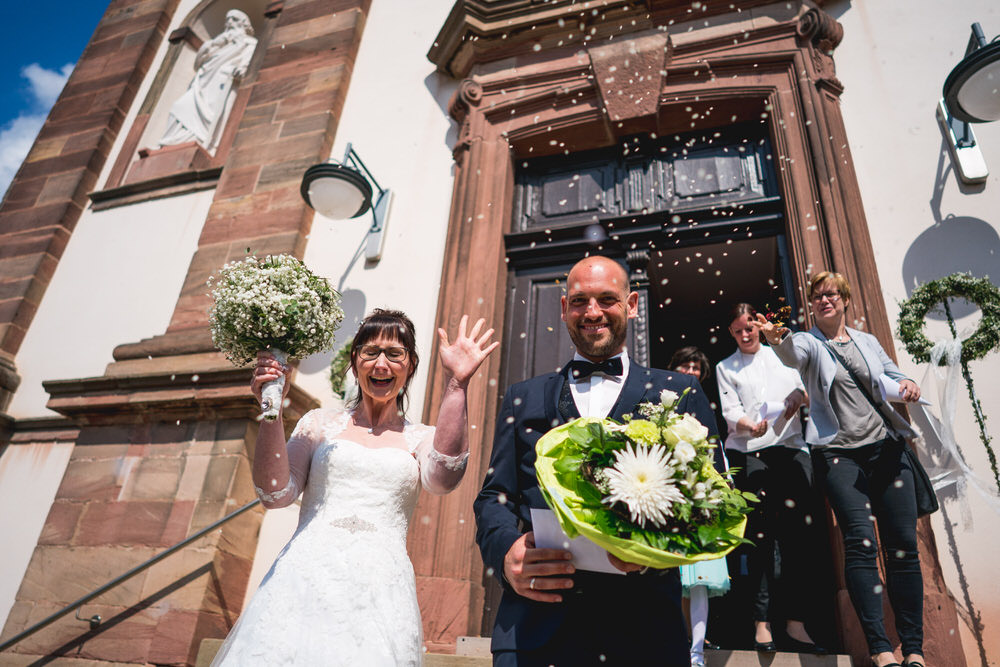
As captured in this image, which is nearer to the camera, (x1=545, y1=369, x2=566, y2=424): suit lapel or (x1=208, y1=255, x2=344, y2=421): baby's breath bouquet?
(x1=545, y1=369, x2=566, y2=424): suit lapel

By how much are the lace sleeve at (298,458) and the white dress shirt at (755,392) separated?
2549 millimetres

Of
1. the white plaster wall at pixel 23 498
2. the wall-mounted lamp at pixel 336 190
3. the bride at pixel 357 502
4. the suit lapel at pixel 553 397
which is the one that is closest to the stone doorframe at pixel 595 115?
the wall-mounted lamp at pixel 336 190

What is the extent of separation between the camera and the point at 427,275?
5719 mm

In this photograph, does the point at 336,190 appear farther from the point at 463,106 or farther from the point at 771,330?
the point at 771,330

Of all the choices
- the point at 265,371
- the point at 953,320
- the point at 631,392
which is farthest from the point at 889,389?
the point at 265,371

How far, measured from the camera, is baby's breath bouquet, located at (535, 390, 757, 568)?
4.19 ft

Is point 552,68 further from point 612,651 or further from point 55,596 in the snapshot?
point 55,596

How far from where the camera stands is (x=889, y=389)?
3.12m

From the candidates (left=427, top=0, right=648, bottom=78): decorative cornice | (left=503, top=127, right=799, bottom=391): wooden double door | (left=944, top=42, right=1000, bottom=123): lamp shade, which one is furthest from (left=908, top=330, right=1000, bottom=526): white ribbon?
(left=427, top=0, right=648, bottom=78): decorative cornice

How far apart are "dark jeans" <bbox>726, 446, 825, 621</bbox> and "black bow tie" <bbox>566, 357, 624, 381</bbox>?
199cm

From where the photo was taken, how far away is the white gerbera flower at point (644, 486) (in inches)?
50.4

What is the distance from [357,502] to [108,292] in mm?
6375

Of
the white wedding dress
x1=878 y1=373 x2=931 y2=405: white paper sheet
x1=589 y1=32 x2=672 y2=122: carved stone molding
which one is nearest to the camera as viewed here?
the white wedding dress

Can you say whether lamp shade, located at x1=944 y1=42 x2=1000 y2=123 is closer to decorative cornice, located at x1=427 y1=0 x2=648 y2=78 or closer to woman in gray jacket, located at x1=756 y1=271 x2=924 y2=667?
woman in gray jacket, located at x1=756 y1=271 x2=924 y2=667
